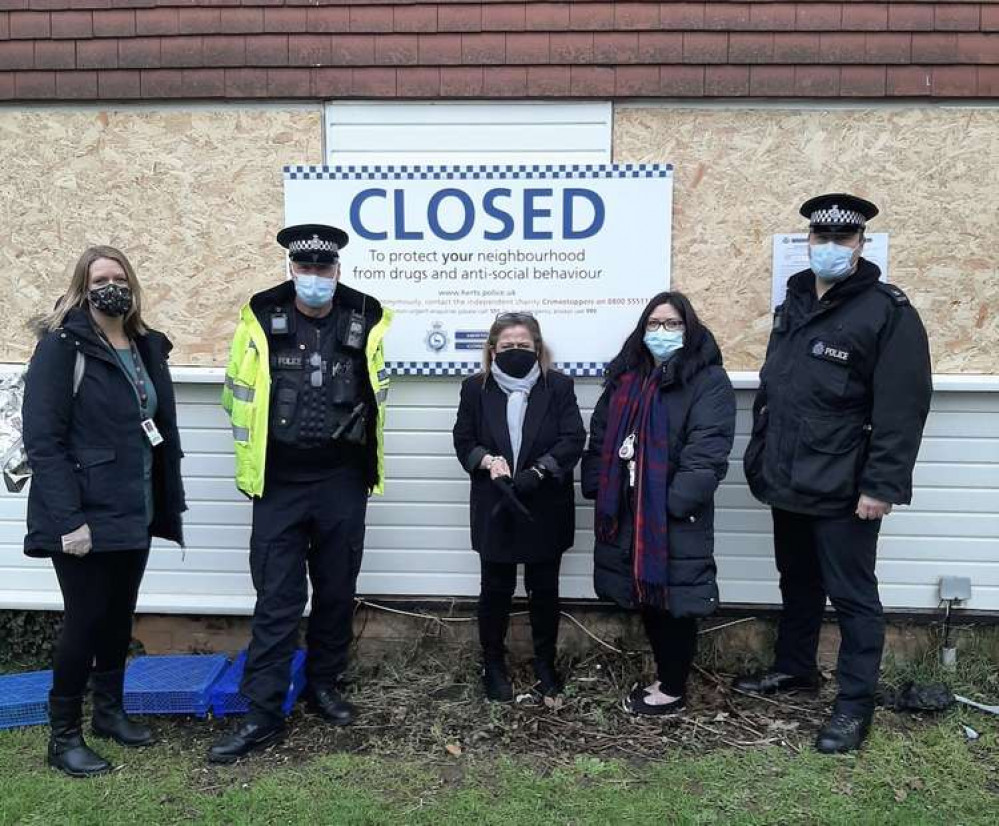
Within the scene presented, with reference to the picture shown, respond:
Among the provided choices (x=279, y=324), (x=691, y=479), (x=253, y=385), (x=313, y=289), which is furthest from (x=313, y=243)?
(x=691, y=479)

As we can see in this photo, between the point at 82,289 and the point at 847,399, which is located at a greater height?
the point at 82,289

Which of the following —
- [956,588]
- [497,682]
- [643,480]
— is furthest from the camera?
[956,588]

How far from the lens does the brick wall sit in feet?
14.9

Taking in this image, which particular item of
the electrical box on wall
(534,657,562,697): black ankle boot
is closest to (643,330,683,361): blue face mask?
(534,657,562,697): black ankle boot

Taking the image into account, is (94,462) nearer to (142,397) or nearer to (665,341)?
(142,397)

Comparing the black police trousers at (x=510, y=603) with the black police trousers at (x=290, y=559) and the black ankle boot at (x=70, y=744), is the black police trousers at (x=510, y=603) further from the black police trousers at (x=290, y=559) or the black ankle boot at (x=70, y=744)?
the black ankle boot at (x=70, y=744)

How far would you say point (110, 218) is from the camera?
4848mm

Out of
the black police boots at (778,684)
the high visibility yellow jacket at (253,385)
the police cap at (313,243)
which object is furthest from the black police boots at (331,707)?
the police cap at (313,243)

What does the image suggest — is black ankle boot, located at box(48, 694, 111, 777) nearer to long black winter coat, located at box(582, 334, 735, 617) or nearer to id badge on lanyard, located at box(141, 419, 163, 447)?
id badge on lanyard, located at box(141, 419, 163, 447)

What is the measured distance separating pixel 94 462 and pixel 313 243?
4.19ft

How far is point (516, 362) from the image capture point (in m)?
4.26

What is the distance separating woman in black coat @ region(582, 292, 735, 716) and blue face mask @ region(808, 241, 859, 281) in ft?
1.86

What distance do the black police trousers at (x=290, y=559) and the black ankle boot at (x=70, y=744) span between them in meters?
0.67

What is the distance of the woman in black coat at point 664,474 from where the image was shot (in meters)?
4.03
